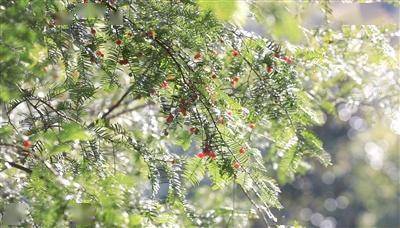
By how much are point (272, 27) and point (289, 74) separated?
89 centimetres

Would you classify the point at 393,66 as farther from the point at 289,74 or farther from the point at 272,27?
the point at 272,27

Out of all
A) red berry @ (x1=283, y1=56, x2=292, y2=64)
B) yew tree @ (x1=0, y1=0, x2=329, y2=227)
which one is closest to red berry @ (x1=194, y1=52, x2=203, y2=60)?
yew tree @ (x1=0, y1=0, x2=329, y2=227)

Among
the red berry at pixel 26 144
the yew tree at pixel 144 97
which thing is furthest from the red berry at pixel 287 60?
the red berry at pixel 26 144

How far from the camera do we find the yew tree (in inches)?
68.4

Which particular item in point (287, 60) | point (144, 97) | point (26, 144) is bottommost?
point (26, 144)

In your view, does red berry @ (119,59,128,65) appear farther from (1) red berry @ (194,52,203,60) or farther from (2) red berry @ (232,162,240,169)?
(2) red berry @ (232,162,240,169)

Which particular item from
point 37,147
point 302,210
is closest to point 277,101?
point 37,147

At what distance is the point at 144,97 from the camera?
217 centimetres

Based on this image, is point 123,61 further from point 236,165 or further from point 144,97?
point 236,165

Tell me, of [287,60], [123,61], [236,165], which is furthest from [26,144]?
[287,60]

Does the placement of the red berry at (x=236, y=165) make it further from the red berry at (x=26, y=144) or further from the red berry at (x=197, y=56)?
the red berry at (x=26, y=144)

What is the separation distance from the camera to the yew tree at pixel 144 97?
1738mm

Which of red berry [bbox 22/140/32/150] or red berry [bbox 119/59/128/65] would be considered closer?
red berry [bbox 22/140/32/150]

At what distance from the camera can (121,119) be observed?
3.62m
